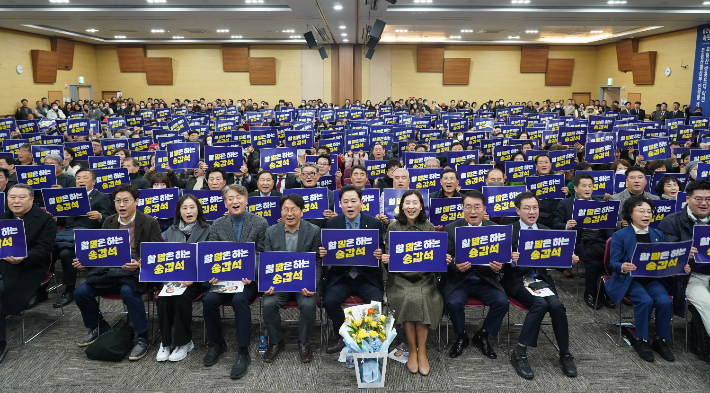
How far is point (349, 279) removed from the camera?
4.31 metres

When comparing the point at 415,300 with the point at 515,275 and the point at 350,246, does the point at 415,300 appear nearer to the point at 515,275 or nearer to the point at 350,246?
the point at 350,246

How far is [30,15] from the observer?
631 inches

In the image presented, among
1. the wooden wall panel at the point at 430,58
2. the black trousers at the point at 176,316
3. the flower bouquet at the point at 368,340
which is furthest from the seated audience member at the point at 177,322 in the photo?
the wooden wall panel at the point at 430,58

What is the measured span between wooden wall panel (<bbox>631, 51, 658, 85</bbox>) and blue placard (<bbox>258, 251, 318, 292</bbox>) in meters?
23.4

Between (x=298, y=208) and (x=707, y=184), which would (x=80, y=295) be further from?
(x=707, y=184)

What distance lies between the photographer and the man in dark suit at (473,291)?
13.2ft

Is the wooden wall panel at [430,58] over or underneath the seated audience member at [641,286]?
over

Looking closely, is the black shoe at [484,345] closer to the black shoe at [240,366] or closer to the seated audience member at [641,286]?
the seated audience member at [641,286]

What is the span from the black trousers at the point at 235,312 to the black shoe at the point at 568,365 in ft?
8.85

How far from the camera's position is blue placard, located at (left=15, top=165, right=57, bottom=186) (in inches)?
247

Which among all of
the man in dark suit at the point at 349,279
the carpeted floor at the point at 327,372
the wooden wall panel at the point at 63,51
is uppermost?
the wooden wall panel at the point at 63,51

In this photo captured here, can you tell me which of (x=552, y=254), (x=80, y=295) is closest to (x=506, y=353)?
(x=552, y=254)

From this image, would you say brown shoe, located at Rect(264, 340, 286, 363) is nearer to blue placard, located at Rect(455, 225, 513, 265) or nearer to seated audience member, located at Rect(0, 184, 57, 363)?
blue placard, located at Rect(455, 225, 513, 265)

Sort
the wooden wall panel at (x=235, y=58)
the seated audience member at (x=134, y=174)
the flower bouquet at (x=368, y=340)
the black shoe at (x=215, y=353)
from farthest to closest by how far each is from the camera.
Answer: the wooden wall panel at (x=235, y=58) < the seated audience member at (x=134, y=174) < the black shoe at (x=215, y=353) < the flower bouquet at (x=368, y=340)
